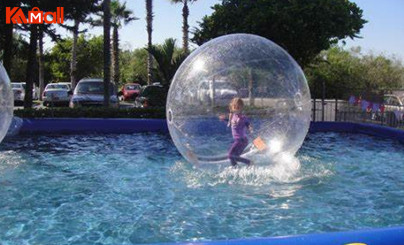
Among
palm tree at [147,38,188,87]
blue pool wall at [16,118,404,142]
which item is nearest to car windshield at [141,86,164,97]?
palm tree at [147,38,188,87]

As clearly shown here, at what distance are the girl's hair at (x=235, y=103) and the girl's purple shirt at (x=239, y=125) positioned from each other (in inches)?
4.5

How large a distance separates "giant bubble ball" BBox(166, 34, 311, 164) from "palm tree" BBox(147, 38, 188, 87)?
9415 mm

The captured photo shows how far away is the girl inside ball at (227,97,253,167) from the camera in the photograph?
6473 millimetres

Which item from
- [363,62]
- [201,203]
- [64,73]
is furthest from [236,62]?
[64,73]

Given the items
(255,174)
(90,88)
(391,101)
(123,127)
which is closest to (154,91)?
(123,127)

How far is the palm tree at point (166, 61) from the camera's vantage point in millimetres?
16505

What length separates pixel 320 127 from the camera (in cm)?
1452

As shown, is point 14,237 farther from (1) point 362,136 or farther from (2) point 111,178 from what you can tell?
(1) point 362,136

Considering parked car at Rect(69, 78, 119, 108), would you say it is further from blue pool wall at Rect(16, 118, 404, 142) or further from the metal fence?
the metal fence

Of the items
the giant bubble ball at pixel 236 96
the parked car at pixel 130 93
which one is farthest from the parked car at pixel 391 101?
the parked car at pixel 130 93

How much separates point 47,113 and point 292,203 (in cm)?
1087

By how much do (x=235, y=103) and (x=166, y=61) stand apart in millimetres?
10407

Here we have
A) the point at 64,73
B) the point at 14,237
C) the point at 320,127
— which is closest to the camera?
the point at 14,237

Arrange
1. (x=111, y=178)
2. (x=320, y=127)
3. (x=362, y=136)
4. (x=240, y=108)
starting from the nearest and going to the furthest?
(x=240, y=108) → (x=111, y=178) → (x=362, y=136) → (x=320, y=127)
